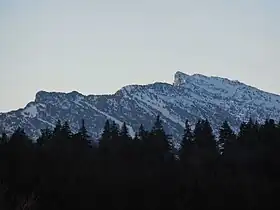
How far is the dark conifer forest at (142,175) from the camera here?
45.4 m

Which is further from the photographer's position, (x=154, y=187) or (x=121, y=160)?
(x=121, y=160)

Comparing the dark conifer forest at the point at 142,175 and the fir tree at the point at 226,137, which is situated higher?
the fir tree at the point at 226,137

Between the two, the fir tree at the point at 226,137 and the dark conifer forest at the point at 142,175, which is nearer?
the dark conifer forest at the point at 142,175

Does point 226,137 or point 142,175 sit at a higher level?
point 226,137

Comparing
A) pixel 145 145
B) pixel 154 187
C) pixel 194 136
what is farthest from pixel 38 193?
pixel 194 136

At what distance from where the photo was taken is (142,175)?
163ft

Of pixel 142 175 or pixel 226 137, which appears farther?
pixel 226 137

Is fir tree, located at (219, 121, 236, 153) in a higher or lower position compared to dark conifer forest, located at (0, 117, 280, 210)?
higher

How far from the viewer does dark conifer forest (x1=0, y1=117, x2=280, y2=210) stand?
45406 mm

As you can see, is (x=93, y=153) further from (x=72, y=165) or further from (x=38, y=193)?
(x=38, y=193)

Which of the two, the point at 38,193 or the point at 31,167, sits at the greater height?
the point at 31,167

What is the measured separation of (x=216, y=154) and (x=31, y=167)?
65.7ft

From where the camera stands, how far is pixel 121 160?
52.9 meters

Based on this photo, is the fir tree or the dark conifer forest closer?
the dark conifer forest
